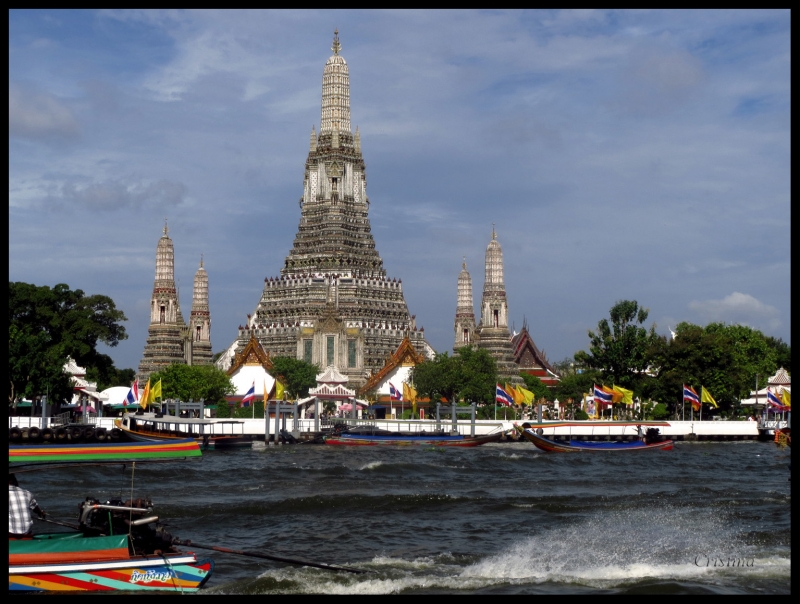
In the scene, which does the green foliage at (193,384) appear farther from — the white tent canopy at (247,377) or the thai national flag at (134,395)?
the thai national flag at (134,395)

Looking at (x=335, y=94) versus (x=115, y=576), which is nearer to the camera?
(x=115, y=576)

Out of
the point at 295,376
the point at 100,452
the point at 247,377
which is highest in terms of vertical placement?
the point at 295,376

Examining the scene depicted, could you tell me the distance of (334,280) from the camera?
11625cm

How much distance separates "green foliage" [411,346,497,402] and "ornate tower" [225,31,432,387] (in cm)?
1294

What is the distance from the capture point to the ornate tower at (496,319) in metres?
Answer: 116

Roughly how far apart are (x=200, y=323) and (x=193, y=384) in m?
30.1

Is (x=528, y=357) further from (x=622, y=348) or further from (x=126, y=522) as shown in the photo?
(x=126, y=522)

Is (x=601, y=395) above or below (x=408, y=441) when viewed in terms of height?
above

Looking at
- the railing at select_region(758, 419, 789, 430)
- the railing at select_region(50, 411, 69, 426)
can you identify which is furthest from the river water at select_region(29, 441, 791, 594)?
the railing at select_region(758, 419, 789, 430)

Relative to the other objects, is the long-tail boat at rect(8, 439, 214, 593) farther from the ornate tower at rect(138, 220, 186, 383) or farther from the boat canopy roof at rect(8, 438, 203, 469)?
the ornate tower at rect(138, 220, 186, 383)

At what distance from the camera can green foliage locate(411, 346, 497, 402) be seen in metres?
96.8

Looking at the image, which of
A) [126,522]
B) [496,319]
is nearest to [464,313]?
[496,319]
